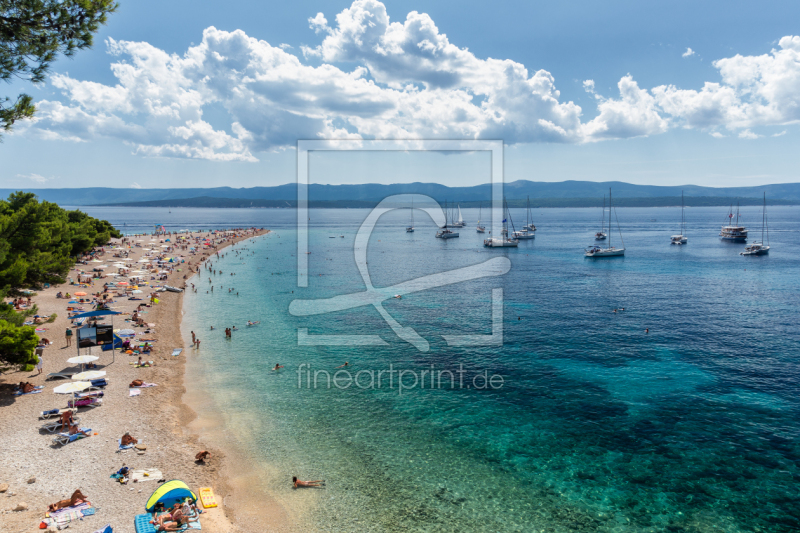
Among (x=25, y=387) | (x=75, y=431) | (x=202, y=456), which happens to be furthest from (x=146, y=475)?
(x=25, y=387)

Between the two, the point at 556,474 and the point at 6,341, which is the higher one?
the point at 6,341

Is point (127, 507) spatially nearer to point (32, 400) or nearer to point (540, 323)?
point (32, 400)

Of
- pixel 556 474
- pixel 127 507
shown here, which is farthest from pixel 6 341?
pixel 556 474

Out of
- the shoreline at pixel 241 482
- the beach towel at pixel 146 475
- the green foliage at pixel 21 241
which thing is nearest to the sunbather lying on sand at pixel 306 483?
the shoreline at pixel 241 482

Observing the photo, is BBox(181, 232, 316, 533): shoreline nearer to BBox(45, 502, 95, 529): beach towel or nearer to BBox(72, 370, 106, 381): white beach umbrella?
BBox(45, 502, 95, 529): beach towel

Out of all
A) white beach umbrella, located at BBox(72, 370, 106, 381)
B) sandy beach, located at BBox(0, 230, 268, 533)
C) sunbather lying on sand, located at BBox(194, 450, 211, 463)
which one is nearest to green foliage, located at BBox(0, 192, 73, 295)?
sandy beach, located at BBox(0, 230, 268, 533)

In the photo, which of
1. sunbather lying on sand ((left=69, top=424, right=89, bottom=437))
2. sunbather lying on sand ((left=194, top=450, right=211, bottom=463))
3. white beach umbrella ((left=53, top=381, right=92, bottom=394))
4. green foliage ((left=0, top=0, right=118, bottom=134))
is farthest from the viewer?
white beach umbrella ((left=53, top=381, right=92, bottom=394))

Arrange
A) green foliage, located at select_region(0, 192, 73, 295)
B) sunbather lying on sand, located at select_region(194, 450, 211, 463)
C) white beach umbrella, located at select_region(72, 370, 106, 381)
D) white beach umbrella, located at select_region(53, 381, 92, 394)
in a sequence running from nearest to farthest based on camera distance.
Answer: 1. sunbather lying on sand, located at select_region(194, 450, 211, 463)
2. white beach umbrella, located at select_region(53, 381, 92, 394)
3. white beach umbrella, located at select_region(72, 370, 106, 381)
4. green foliage, located at select_region(0, 192, 73, 295)
